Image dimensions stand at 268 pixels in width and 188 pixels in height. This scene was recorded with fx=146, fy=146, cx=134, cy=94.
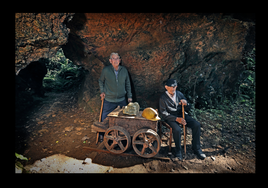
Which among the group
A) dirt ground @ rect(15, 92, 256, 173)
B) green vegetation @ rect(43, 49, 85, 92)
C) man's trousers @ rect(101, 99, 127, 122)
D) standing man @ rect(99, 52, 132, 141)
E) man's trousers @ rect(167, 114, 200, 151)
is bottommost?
dirt ground @ rect(15, 92, 256, 173)

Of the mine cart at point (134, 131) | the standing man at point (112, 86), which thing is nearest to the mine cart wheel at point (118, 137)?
the mine cart at point (134, 131)

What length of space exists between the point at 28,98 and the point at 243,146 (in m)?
9.44

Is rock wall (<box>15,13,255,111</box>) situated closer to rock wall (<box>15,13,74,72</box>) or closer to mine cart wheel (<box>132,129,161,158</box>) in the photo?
rock wall (<box>15,13,74,72</box>)

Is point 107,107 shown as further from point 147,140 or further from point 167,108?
point 167,108

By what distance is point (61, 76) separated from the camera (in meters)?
12.4

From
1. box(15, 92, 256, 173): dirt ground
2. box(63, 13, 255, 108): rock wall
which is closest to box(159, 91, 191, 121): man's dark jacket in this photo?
box(15, 92, 256, 173): dirt ground

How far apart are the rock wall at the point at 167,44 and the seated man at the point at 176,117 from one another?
1592mm

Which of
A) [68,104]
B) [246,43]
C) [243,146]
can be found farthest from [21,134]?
[246,43]

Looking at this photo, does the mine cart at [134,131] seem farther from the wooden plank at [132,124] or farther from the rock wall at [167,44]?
the rock wall at [167,44]

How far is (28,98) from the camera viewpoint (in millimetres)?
7742

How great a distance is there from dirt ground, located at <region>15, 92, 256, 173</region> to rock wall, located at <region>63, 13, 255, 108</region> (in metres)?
2.02

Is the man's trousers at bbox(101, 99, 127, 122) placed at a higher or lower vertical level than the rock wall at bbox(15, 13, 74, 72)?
lower

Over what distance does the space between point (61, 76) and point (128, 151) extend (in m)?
10.8

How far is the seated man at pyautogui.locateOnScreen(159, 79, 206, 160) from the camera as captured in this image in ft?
12.2
